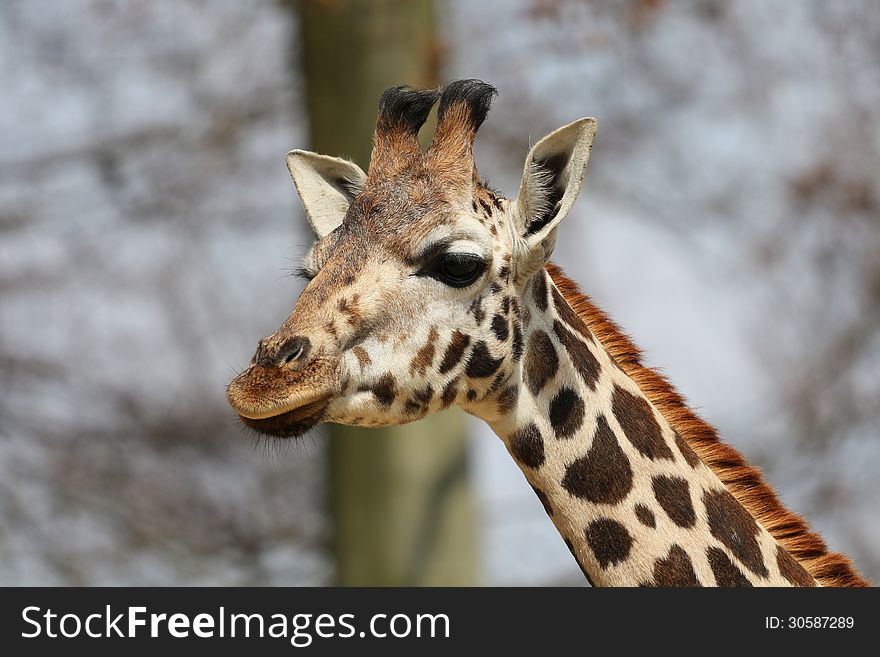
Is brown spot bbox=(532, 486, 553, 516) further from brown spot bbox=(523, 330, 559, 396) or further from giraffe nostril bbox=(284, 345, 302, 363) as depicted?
giraffe nostril bbox=(284, 345, 302, 363)

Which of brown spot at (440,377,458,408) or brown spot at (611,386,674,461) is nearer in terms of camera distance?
brown spot at (440,377,458,408)

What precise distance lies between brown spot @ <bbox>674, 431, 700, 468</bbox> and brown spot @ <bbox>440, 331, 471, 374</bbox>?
1.16m

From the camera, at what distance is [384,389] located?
4.66 m

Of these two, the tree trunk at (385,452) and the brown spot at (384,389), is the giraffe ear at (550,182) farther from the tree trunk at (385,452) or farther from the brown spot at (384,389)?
the tree trunk at (385,452)

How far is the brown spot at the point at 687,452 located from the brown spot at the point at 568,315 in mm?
607

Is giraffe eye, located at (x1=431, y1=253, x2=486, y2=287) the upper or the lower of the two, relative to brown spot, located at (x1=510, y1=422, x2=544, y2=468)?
upper

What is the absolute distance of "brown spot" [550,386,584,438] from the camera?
503cm

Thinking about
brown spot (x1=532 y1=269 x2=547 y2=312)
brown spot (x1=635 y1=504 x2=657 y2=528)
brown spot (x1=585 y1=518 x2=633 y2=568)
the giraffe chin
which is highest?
brown spot (x1=532 y1=269 x2=547 y2=312)

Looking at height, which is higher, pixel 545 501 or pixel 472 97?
pixel 472 97

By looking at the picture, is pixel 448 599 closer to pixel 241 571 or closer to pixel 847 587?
pixel 847 587

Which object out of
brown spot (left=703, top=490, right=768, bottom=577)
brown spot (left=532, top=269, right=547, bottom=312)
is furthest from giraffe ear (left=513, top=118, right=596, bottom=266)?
brown spot (left=703, top=490, right=768, bottom=577)

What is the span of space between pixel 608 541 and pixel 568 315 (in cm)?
104

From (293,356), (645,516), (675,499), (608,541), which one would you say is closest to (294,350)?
(293,356)

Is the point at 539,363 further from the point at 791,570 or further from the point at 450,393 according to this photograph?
the point at 791,570
